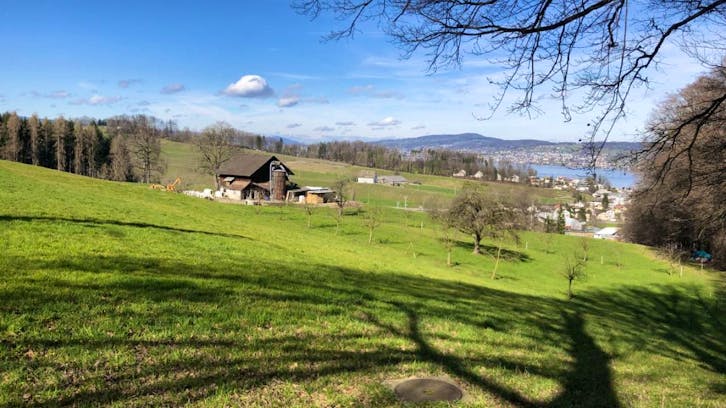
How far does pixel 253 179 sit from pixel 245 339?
60.8 m

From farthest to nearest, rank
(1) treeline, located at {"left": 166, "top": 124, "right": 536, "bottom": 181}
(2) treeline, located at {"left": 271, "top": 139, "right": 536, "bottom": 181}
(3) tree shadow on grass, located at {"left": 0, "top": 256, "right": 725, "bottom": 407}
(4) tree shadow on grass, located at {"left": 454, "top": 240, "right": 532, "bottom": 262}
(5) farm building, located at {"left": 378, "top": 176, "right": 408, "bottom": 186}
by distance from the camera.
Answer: (2) treeline, located at {"left": 271, "top": 139, "right": 536, "bottom": 181} < (1) treeline, located at {"left": 166, "top": 124, "right": 536, "bottom": 181} < (5) farm building, located at {"left": 378, "top": 176, "right": 408, "bottom": 186} < (4) tree shadow on grass, located at {"left": 454, "top": 240, "right": 532, "bottom": 262} < (3) tree shadow on grass, located at {"left": 0, "top": 256, "right": 725, "bottom": 407}

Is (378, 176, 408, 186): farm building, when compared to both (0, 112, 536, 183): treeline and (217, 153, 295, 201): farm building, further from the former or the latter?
(217, 153, 295, 201): farm building

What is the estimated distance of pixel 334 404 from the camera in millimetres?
4207

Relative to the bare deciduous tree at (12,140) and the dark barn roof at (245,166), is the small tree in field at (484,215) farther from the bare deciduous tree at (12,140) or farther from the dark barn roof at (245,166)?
the bare deciduous tree at (12,140)

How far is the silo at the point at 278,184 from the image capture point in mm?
65438

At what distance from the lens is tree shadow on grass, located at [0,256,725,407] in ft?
13.8

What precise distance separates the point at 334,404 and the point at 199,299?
3.51 meters

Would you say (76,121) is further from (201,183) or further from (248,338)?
(248,338)

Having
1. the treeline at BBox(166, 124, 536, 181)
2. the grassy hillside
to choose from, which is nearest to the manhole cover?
the grassy hillside

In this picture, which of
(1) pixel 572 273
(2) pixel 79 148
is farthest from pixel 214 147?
(1) pixel 572 273

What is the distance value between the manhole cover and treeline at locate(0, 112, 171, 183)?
74.5 m

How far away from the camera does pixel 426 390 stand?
479 cm

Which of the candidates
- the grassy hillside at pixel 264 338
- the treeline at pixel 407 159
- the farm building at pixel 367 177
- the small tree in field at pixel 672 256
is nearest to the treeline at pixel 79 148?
the farm building at pixel 367 177

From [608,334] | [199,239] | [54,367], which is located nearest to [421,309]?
[608,334]
